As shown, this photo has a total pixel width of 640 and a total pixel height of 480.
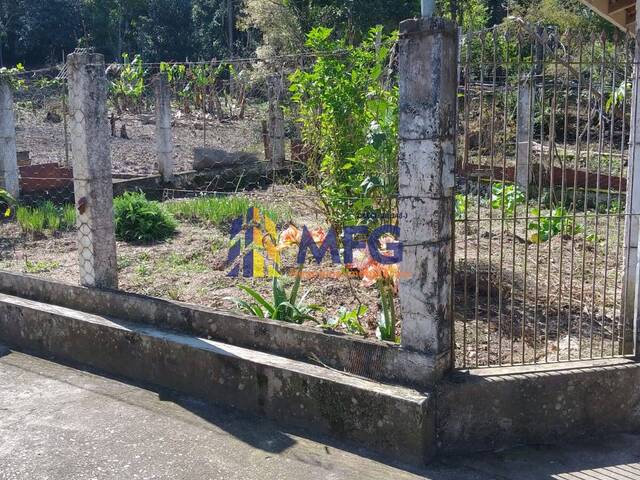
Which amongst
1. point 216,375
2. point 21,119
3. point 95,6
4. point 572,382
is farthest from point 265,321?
point 95,6

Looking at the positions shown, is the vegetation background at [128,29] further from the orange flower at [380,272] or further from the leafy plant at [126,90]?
the orange flower at [380,272]

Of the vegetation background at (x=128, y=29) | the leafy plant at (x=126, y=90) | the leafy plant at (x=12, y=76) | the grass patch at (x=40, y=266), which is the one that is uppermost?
the vegetation background at (x=128, y=29)

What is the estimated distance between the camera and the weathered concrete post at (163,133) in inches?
465

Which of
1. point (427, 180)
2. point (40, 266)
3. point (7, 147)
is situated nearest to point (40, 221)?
point (40, 266)

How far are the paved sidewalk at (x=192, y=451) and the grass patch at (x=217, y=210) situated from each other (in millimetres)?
3941

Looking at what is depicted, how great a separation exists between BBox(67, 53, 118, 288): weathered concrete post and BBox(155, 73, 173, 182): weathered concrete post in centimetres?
630

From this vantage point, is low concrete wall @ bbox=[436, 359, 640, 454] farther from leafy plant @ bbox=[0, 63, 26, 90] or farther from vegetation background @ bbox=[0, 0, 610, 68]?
vegetation background @ bbox=[0, 0, 610, 68]

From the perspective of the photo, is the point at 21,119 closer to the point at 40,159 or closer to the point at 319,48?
the point at 40,159

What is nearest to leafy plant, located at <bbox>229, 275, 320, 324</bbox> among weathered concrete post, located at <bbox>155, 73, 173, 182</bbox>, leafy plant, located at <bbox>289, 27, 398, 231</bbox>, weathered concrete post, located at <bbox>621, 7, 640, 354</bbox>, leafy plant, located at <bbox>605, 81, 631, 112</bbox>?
leafy plant, located at <bbox>289, 27, 398, 231</bbox>

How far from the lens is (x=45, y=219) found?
8.84 meters

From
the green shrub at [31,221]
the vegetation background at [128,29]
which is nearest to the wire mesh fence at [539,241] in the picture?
the green shrub at [31,221]

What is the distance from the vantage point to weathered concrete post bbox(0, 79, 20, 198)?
1025 cm

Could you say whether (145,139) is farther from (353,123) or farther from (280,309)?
(280,309)

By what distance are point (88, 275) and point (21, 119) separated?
16449mm
